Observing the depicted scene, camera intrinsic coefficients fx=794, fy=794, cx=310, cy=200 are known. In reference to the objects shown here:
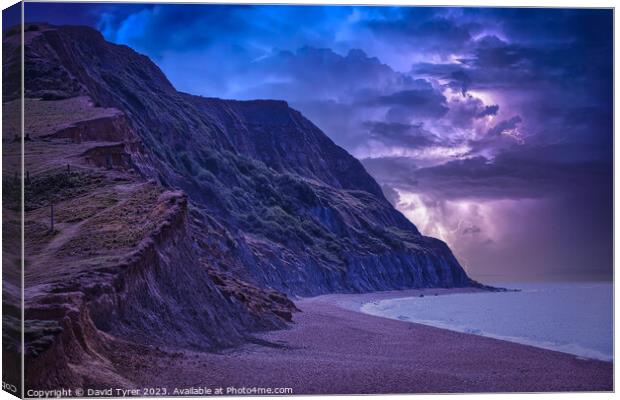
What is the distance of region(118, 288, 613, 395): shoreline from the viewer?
54.7 ft

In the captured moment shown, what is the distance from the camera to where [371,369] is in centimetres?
1778

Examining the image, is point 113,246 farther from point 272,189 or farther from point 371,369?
point 272,189

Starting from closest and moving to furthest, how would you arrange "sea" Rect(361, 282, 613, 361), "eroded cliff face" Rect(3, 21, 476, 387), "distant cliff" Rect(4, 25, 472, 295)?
"eroded cliff face" Rect(3, 21, 476, 387), "sea" Rect(361, 282, 613, 361), "distant cliff" Rect(4, 25, 472, 295)

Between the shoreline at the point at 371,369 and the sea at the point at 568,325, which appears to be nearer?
the shoreline at the point at 371,369

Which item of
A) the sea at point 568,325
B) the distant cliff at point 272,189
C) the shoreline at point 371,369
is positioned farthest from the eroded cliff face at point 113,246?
the sea at point 568,325

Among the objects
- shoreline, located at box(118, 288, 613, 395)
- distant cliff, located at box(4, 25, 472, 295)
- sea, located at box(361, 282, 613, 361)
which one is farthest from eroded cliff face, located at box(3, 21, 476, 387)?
sea, located at box(361, 282, 613, 361)

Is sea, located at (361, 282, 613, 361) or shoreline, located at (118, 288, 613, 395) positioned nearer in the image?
shoreline, located at (118, 288, 613, 395)

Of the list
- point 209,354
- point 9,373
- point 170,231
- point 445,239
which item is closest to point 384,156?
point 445,239

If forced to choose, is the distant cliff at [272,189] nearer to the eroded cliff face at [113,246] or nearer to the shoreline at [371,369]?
the eroded cliff face at [113,246]

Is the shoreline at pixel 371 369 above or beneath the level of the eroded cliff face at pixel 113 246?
beneath

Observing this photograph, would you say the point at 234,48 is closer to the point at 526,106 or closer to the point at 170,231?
the point at 170,231

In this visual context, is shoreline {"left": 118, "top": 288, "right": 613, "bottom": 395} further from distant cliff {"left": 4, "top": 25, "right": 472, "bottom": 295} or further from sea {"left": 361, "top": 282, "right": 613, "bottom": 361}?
distant cliff {"left": 4, "top": 25, "right": 472, "bottom": 295}

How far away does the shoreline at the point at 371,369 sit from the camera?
16672mm

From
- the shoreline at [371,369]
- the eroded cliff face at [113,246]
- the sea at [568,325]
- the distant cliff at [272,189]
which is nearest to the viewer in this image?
the eroded cliff face at [113,246]
